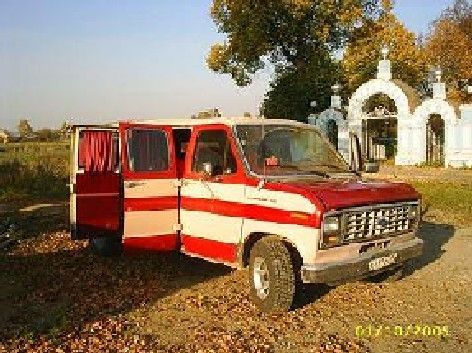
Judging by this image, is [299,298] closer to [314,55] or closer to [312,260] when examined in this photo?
[312,260]

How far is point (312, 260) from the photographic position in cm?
626

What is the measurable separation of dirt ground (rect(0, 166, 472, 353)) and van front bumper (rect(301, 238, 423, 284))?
0.53 m

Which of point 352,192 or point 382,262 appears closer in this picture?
point 352,192

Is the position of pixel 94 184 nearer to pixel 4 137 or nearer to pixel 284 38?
pixel 284 38

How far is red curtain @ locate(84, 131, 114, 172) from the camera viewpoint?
8695 millimetres

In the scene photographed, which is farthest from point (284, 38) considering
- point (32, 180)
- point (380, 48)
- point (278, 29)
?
point (32, 180)

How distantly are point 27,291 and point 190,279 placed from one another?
2.29 meters

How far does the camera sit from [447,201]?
54.1ft

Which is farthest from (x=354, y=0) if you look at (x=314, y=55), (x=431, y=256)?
(x=431, y=256)

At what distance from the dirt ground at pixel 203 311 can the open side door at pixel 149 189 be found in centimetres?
67

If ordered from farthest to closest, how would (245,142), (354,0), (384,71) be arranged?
(354,0)
(384,71)
(245,142)

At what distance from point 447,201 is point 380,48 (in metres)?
27.0

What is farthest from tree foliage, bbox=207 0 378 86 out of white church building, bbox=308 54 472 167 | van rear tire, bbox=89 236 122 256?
van rear tire, bbox=89 236 122 256
